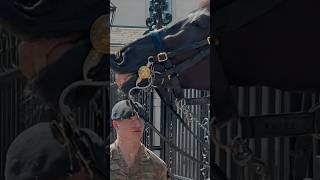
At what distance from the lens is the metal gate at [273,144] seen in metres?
2.00

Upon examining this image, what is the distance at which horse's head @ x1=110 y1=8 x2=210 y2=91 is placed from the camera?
2256 millimetres

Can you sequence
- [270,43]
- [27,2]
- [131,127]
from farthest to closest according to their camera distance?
[131,127], [270,43], [27,2]

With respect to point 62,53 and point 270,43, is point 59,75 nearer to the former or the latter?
point 62,53

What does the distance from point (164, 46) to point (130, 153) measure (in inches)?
19.2

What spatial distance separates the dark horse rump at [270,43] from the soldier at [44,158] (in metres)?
0.57

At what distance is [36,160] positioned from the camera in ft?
6.03

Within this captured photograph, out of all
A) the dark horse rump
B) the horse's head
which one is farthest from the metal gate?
the horse's head

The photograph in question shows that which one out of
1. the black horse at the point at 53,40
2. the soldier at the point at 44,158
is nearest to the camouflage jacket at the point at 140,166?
the soldier at the point at 44,158

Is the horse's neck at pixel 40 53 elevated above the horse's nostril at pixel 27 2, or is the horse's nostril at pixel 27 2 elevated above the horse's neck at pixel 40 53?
the horse's nostril at pixel 27 2

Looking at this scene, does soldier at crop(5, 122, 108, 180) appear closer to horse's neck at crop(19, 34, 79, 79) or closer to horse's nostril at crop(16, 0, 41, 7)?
horse's neck at crop(19, 34, 79, 79)

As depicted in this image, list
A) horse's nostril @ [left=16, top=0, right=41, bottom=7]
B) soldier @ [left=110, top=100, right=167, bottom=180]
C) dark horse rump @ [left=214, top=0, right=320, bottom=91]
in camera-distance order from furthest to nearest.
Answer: soldier @ [left=110, top=100, right=167, bottom=180], dark horse rump @ [left=214, top=0, right=320, bottom=91], horse's nostril @ [left=16, top=0, right=41, bottom=7]

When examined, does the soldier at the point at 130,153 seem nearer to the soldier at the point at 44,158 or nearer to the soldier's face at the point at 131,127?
the soldier's face at the point at 131,127

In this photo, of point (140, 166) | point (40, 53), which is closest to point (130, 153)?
point (140, 166)

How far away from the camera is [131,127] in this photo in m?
2.26
